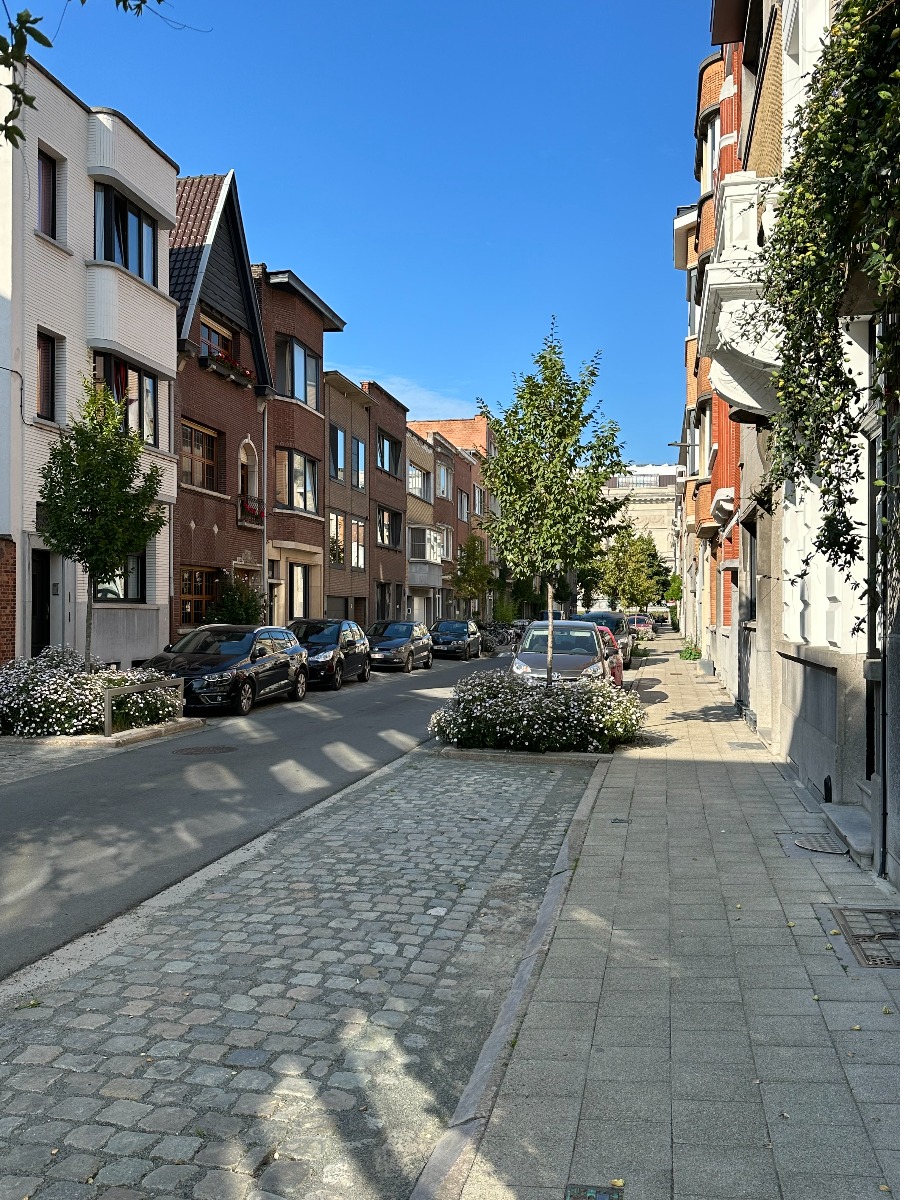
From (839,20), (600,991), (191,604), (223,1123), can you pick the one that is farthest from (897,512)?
(191,604)

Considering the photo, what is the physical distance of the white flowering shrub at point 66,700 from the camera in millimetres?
13930

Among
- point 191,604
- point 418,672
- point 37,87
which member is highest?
point 37,87

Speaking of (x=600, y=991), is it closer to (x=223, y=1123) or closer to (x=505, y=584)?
(x=223, y=1123)

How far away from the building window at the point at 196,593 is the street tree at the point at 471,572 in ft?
84.0

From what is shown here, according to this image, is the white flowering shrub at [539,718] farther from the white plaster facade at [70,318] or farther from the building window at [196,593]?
the building window at [196,593]

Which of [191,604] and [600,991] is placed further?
[191,604]

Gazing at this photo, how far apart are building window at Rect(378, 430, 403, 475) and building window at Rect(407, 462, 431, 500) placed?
236cm

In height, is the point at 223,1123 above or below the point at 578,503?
below

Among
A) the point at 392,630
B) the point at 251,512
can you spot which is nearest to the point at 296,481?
the point at 251,512

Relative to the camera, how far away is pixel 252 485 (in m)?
29.4

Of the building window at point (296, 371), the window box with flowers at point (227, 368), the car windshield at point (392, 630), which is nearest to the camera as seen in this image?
the window box with flowers at point (227, 368)

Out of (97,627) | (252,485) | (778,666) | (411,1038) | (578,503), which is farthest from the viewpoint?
(252,485)

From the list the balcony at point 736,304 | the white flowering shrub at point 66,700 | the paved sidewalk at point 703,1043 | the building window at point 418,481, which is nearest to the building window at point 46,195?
the white flowering shrub at point 66,700

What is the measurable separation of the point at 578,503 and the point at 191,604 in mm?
13594
